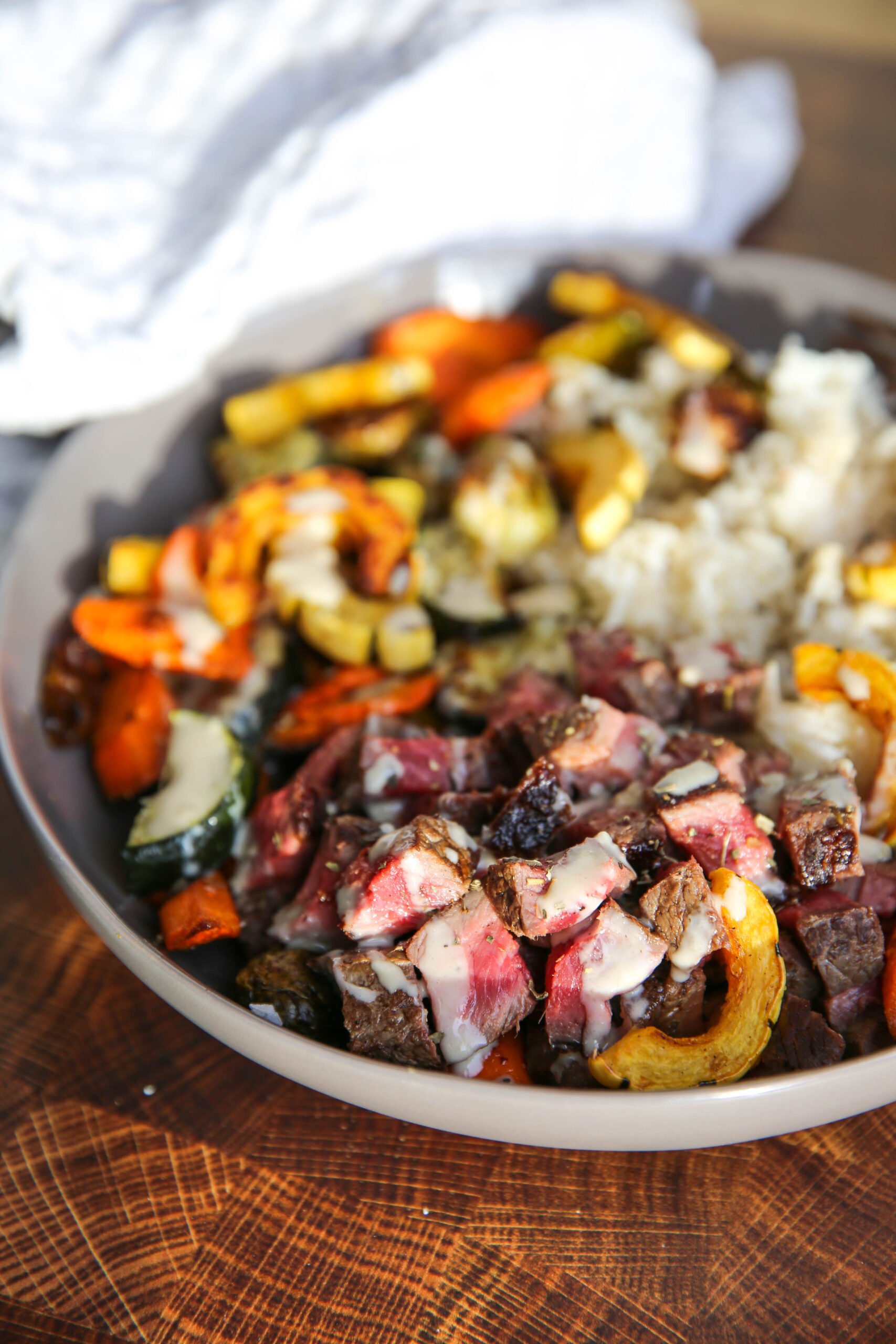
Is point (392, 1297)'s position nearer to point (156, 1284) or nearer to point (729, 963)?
point (156, 1284)

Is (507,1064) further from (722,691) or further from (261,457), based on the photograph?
(261,457)

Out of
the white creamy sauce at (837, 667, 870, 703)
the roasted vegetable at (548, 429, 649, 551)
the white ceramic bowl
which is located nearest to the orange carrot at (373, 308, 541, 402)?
the white ceramic bowl

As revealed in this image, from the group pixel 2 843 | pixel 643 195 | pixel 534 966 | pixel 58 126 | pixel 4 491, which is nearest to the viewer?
pixel 534 966

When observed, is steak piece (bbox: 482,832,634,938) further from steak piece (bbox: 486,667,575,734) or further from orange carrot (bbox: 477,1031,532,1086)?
steak piece (bbox: 486,667,575,734)

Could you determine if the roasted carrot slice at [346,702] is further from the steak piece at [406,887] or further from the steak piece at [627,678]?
the steak piece at [406,887]

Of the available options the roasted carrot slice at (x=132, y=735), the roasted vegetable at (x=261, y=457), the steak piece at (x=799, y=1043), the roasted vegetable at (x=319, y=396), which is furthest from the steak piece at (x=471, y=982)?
the roasted vegetable at (x=319, y=396)

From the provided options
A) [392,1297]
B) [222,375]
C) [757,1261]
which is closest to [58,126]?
[222,375]
